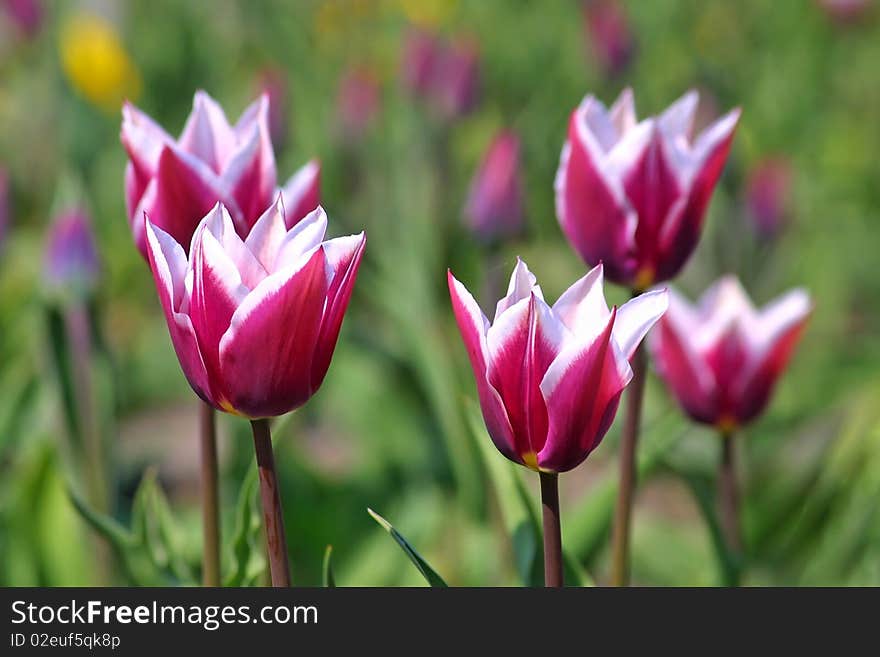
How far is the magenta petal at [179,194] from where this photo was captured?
2.90ft

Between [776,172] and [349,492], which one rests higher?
[776,172]

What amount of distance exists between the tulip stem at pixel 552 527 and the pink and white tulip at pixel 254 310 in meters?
0.15

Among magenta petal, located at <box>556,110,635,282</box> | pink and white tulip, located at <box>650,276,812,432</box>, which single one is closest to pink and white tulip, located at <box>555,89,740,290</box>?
magenta petal, located at <box>556,110,635,282</box>

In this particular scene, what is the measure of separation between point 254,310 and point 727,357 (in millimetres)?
578

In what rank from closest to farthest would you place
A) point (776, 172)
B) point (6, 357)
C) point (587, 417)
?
point (587, 417) → point (6, 357) → point (776, 172)

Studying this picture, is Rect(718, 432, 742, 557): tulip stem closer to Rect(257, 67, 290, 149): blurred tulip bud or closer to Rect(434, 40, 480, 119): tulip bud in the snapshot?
Rect(257, 67, 290, 149): blurred tulip bud

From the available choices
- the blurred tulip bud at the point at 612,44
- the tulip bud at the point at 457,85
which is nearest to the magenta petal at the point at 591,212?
the tulip bud at the point at 457,85

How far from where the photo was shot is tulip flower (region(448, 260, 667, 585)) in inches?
28.0

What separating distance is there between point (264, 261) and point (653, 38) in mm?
3172

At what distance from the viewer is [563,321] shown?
773 mm

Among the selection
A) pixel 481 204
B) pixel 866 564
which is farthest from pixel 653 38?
pixel 866 564

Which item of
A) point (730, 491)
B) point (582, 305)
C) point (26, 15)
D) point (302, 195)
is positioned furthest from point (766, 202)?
point (26, 15)

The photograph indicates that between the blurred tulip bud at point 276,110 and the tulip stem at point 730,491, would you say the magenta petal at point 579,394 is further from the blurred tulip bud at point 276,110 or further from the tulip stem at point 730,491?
the blurred tulip bud at point 276,110

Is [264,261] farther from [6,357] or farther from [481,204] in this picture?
[6,357]
